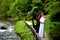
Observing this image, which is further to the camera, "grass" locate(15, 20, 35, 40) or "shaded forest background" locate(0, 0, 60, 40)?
"grass" locate(15, 20, 35, 40)

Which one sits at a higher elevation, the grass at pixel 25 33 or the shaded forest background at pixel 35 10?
the shaded forest background at pixel 35 10

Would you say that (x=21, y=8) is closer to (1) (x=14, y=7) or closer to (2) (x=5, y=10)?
(1) (x=14, y=7)

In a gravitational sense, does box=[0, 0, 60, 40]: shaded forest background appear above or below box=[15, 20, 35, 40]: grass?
above

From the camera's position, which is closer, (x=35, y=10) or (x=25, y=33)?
(x=25, y=33)

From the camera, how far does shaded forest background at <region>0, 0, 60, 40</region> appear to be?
10.5 metres

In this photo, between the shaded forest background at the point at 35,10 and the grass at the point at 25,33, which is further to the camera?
the grass at the point at 25,33

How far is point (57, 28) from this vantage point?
33.3ft

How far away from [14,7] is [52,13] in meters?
26.6

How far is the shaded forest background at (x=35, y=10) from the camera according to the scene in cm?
1047

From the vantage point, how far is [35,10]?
30.4m

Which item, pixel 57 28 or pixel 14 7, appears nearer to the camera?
pixel 57 28

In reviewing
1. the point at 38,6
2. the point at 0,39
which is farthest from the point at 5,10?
the point at 0,39

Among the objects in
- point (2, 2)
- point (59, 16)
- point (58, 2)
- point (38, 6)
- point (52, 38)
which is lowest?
point (52, 38)

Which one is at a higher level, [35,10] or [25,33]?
[35,10]
